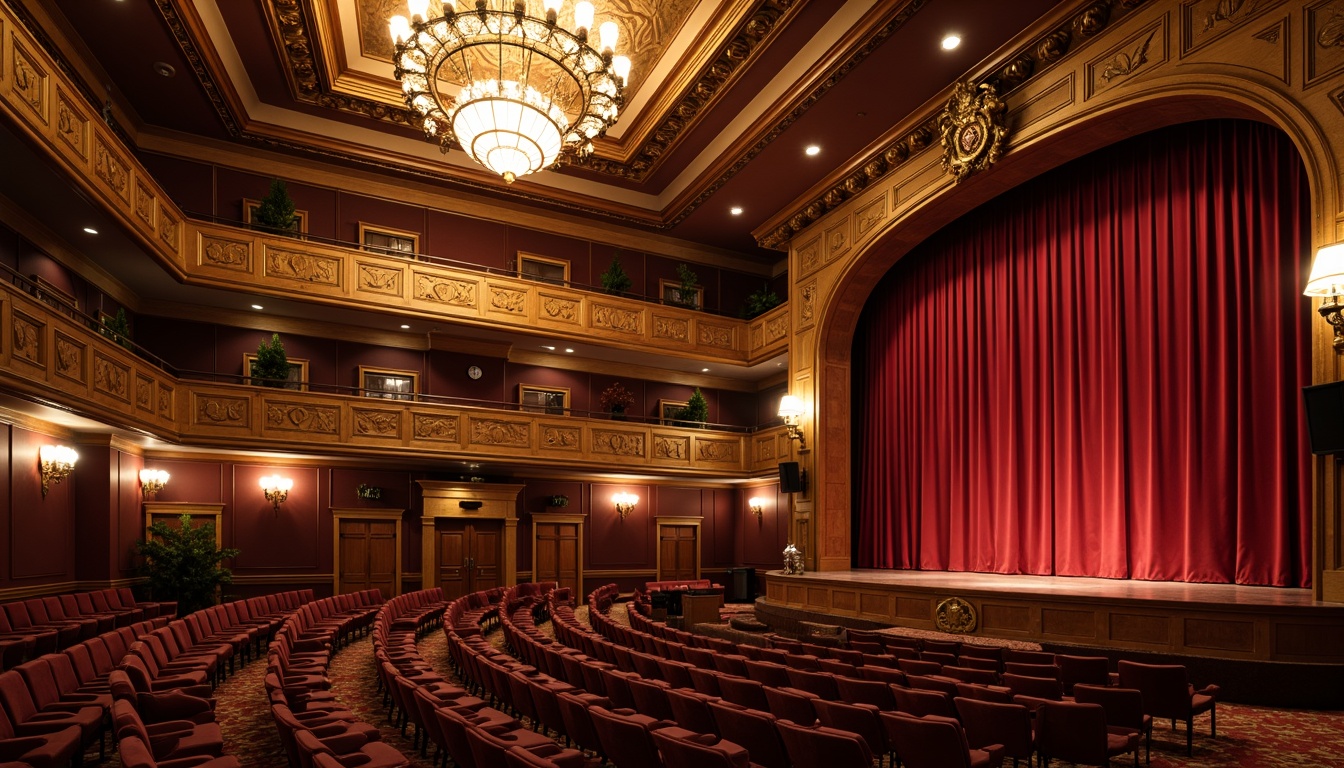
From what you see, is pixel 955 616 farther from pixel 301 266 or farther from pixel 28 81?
pixel 301 266

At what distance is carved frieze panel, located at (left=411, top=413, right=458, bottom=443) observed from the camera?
46.9 feet

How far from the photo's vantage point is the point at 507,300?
598 inches

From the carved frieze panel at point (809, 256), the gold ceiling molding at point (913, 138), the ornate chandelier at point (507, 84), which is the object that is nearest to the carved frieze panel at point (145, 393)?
the ornate chandelier at point (507, 84)

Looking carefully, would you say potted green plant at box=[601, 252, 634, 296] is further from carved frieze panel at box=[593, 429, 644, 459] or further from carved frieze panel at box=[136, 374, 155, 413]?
carved frieze panel at box=[136, 374, 155, 413]

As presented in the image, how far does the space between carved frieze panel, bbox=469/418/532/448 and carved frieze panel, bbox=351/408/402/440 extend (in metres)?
1.30

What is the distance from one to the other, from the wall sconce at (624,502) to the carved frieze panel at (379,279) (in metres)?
6.24

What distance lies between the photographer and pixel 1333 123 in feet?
23.9

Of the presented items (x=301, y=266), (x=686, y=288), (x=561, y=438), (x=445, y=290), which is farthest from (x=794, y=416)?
(x=301, y=266)

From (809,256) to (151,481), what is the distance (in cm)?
1134

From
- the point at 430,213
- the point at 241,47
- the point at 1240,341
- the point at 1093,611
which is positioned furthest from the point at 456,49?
the point at 1240,341

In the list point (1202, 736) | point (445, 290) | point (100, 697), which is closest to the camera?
point (100, 697)

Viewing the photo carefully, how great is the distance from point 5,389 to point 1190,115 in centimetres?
1241

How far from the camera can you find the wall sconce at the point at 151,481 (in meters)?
13.0

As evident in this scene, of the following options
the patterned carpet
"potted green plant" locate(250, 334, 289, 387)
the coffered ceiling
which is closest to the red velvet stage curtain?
the coffered ceiling
